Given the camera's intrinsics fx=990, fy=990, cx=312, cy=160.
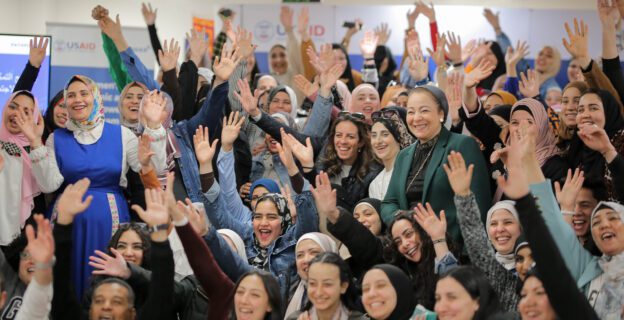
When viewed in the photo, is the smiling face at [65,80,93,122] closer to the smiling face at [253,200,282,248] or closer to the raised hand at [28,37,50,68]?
the raised hand at [28,37,50,68]

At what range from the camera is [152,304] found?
4.00 meters

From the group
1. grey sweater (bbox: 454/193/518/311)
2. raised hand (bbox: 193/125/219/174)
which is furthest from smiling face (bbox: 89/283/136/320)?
grey sweater (bbox: 454/193/518/311)

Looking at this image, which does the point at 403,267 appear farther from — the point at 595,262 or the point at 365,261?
the point at 595,262

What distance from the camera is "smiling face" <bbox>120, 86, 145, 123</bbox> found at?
5629 millimetres

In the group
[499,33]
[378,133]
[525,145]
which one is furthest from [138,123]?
[499,33]

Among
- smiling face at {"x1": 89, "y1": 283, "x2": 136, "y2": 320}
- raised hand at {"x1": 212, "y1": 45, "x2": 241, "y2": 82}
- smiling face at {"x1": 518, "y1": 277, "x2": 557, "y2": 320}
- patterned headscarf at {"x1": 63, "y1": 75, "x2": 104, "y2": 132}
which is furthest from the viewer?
raised hand at {"x1": 212, "y1": 45, "x2": 241, "y2": 82}

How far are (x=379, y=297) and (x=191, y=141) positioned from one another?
204cm

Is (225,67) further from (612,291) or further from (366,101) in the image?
(612,291)

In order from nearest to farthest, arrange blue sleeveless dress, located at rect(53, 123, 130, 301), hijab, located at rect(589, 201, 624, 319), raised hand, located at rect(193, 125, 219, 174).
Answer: hijab, located at rect(589, 201, 624, 319)
blue sleeveless dress, located at rect(53, 123, 130, 301)
raised hand, located at rect(193, 125, 219, 174)

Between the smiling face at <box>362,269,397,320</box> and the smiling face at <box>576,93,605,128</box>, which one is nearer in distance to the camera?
the smiling face at <box>362,269,397,320</box>

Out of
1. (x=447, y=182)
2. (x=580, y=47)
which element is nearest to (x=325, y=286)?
(x=447, y=182)

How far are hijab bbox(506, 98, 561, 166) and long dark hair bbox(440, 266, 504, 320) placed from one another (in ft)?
5.11

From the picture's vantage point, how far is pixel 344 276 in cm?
417

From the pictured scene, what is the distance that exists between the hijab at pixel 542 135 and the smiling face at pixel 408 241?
1077 millimetres
